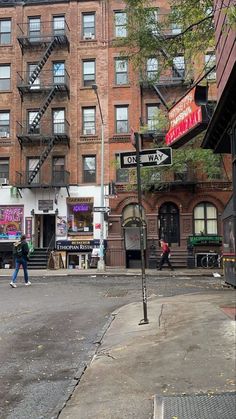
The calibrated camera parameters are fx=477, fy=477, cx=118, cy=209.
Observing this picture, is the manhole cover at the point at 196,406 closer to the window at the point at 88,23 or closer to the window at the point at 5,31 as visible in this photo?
the window at the point at 88,23

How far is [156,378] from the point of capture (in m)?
5.34

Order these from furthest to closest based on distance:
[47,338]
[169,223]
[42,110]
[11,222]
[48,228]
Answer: [48,228] → [11,222] → [42,110] → [169,223] → [47,338]

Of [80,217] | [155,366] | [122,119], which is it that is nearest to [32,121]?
[122,119]

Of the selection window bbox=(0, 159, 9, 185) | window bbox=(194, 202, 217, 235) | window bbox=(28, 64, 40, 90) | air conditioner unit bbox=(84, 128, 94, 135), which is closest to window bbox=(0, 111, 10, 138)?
window bbox=(0, 159, 9, 185)

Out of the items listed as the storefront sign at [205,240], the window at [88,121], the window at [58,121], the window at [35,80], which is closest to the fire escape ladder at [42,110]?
the window at [58,121]

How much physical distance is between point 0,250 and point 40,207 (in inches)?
144

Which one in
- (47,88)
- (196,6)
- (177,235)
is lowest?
(177,235)

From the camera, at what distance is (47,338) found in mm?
8156

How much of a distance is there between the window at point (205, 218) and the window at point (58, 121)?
9.98m

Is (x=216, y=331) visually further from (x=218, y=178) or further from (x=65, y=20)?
(x=65, y=20)

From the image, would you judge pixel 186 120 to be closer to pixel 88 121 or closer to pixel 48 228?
pixel 88 121

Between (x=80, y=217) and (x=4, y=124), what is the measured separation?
8.00 m

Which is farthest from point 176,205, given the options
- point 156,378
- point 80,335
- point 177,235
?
point 156,378

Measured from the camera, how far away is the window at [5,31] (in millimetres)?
32213
